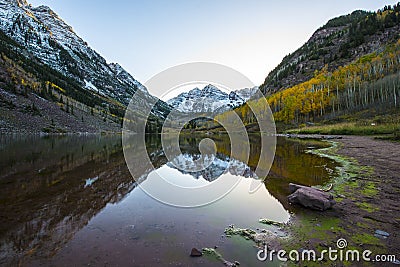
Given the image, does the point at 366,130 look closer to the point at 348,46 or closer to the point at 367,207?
the point at 367,207

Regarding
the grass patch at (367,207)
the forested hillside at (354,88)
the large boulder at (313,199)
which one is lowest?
the grass patch at (367,207)

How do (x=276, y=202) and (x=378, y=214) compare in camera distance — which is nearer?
(x=378, y=214)

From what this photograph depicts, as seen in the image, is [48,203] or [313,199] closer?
[313,199]

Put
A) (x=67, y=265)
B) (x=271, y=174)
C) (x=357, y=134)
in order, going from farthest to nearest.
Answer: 1. (x=357, y=134)
2. (x=271, y=174)
3. (x=67, y=265)

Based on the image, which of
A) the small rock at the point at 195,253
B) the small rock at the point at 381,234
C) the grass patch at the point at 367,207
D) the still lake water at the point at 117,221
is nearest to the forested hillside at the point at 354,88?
the grass patch at the point at 367,207

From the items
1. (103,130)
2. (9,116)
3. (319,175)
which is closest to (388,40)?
(319,175)

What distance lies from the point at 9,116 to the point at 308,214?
86135 millimetres

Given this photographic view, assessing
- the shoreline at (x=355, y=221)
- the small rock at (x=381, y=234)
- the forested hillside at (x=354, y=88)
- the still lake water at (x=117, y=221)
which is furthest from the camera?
the forested hillside at (x=354, y=88)

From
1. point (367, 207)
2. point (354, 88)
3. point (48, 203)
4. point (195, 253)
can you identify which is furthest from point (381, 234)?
point (354, 88)

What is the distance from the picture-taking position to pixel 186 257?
15.3ft

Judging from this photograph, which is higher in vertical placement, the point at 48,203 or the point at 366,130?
the point at 366,130

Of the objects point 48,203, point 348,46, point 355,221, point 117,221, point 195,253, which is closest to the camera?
point 195,253

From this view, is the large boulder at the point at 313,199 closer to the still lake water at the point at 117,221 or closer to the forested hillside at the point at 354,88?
the still lake water at the point at 117,221

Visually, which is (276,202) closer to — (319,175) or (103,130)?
(319,175)
